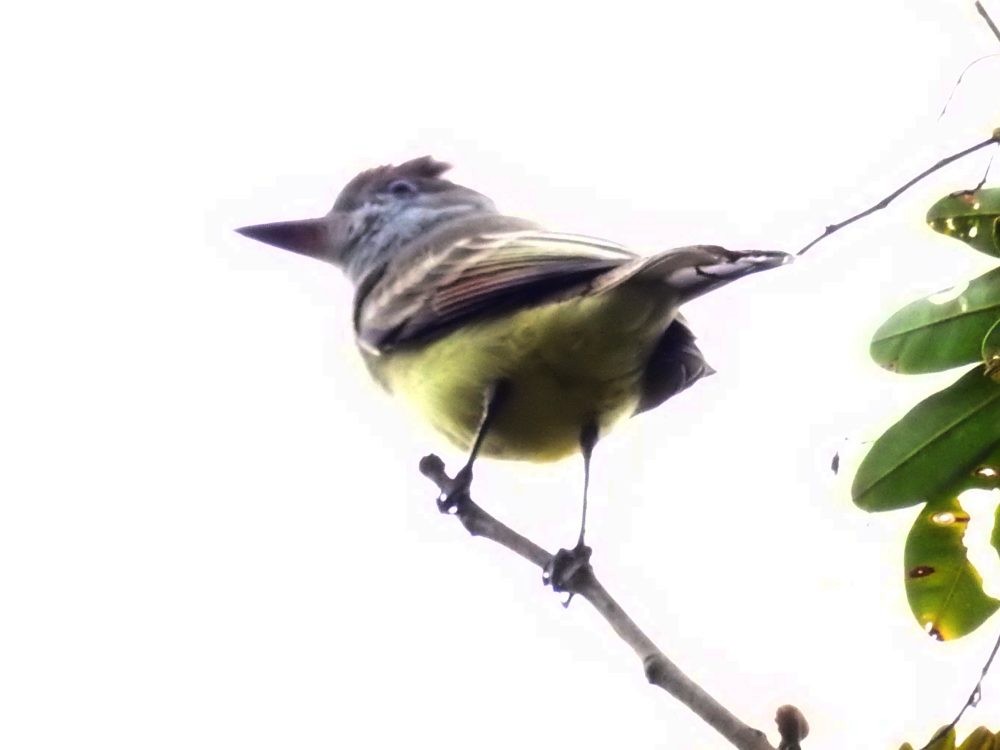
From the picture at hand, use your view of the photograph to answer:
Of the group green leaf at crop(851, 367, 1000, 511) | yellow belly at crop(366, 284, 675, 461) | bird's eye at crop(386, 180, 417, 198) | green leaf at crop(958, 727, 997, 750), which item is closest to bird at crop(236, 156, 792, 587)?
yellow belly at crop(366, 284, 675, 461)

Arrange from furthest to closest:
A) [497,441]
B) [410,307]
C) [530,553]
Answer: [410,307] → [497,441] → [530,553]

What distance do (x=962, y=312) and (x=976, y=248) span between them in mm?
129

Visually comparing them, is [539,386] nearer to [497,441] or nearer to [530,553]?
[497,441]

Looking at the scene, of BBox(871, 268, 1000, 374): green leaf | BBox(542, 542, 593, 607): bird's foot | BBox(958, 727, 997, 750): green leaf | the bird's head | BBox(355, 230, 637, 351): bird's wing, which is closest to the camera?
BBox(958, 727, 997, 750): green leaf

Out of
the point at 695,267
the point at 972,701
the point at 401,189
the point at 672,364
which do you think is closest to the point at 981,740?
the point at 972,701

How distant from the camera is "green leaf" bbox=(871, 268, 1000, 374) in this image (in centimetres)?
267

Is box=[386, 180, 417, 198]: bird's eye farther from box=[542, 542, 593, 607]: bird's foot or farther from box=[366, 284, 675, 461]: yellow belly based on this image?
box=[542, 542, 593, 607]: bird's foot

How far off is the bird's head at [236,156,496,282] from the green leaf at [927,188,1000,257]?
3428mm

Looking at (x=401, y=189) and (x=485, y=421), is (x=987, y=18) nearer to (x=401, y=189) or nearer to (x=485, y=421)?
(x=485, y=421)

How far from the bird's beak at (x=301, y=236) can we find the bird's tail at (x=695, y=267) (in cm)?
244

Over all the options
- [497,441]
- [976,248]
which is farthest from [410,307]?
[976,248]

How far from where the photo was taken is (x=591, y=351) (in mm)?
4250

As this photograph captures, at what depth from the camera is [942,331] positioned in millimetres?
2713

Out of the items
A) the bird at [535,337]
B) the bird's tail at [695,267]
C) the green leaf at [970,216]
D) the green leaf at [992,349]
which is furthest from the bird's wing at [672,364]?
the green leaf at [992,349]
